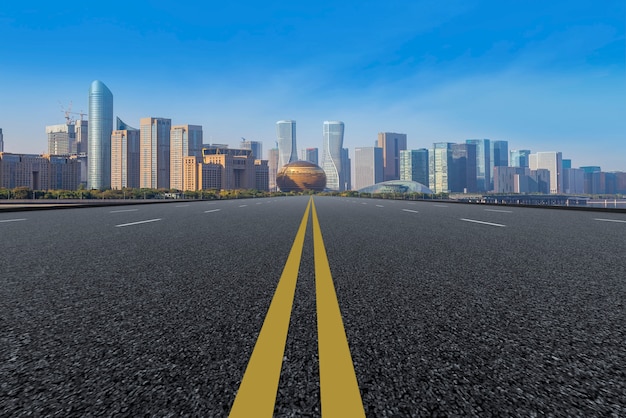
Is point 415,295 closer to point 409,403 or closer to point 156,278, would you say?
point 409,403

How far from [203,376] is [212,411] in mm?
386

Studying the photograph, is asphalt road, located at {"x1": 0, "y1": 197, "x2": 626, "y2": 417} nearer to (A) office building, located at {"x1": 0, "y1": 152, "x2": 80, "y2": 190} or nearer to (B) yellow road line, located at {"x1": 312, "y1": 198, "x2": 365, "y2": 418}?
(B) yellow road line, located at {"x1": 312, "y1": 198, "x2": 365, "y2": 418}

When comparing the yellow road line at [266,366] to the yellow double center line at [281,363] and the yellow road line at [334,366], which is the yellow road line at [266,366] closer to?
the yellow double center line at [281,363]

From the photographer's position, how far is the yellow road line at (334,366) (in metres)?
1.99

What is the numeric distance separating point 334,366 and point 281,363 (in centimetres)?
33

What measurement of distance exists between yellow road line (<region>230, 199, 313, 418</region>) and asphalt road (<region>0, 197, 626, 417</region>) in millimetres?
55

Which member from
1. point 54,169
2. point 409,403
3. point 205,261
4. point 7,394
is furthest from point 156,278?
point 54,169

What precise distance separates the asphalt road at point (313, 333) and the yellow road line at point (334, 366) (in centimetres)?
5

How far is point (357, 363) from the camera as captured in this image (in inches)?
98.1

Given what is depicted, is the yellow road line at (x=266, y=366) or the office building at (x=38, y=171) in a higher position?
the office building at (x=38, y=171)

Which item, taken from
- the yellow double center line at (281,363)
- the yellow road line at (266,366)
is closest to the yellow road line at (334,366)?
the yellow double center line at (281,363)

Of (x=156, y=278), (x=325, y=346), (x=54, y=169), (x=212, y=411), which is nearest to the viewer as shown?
(x=212, y=411)

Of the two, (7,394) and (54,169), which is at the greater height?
(54,169)

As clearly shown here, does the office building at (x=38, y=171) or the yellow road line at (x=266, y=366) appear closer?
the yellow road line at (x=266, y=366)
